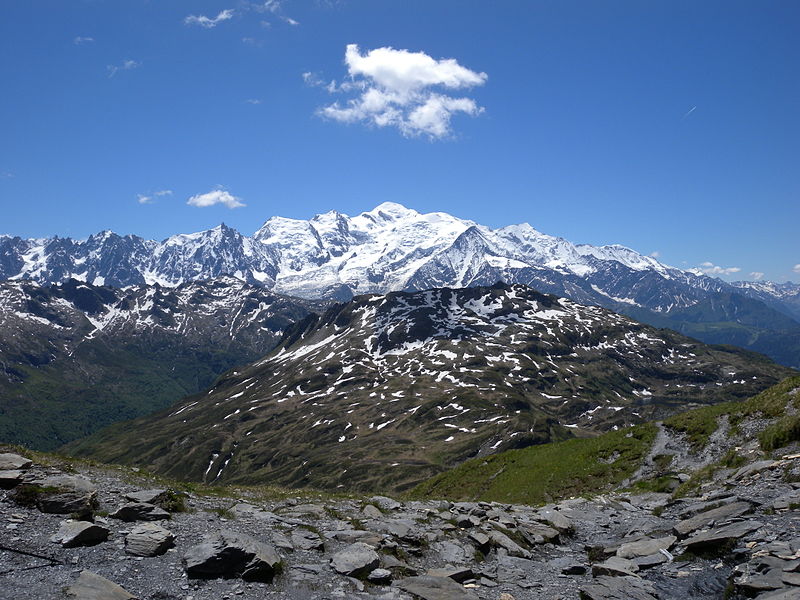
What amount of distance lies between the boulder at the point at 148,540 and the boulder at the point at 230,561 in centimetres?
90

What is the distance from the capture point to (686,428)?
42.5 meters

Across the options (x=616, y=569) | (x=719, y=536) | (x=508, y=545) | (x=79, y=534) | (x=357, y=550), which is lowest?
(x=508, y=545)

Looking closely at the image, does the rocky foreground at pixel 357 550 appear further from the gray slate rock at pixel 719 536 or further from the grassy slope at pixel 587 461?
the grassy slope at pixel 587 461

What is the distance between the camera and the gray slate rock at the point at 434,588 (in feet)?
49.2

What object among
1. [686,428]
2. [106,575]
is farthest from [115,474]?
[686,428]

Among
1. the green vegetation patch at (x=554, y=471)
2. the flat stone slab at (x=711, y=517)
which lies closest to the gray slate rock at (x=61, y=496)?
the flat stone slab at (x=711, y=517)

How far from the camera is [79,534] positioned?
600 inches

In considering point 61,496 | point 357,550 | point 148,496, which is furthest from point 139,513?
point 357,550

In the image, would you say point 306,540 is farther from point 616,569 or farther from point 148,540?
point 616,569

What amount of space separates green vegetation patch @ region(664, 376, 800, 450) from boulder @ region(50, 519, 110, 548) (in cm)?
4082

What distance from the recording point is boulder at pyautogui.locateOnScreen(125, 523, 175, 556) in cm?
1544

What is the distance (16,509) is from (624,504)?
102 feet

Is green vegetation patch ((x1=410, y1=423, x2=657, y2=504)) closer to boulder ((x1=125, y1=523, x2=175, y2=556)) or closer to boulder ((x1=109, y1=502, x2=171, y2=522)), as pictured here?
boulder ((x1=109, y1=502, x2=171, y2=522))

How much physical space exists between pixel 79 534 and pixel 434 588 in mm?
11284
